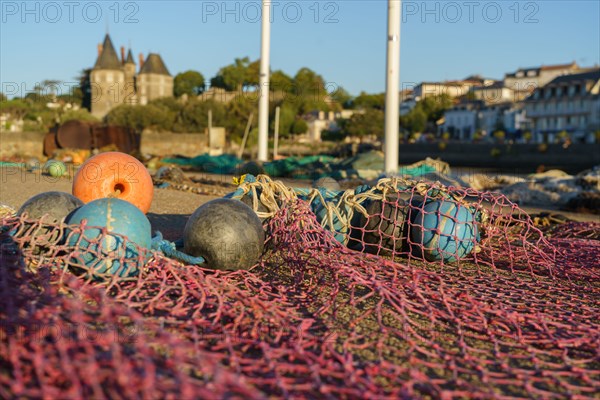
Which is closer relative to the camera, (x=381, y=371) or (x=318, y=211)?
(x=381, y=371)

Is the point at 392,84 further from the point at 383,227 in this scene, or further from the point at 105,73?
the point at 105,73

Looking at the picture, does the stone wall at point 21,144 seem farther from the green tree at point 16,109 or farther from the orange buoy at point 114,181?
the green tree at point 16,109

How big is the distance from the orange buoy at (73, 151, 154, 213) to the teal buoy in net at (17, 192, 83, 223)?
46.2 inches

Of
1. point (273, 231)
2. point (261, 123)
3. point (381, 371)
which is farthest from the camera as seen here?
point (261, 123)

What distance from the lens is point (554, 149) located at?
54500mm

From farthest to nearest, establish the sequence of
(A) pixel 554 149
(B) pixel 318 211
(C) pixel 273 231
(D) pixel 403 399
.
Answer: (A) pixel 554 149
(B) pixel 318 211
(C) pixel 273 231
(D) pixel 403 399

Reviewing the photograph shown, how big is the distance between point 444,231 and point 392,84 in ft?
29.1

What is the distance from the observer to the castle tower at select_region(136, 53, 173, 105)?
118m

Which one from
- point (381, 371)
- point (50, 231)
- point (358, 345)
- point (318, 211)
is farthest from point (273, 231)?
point (381, 371)

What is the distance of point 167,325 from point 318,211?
10.7 ft

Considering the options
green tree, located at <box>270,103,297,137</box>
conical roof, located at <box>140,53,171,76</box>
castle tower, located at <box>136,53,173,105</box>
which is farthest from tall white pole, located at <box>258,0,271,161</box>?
conical roof, located at <box>140,53,171,76</box>

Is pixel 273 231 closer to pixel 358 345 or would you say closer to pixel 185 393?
pixel 358 345

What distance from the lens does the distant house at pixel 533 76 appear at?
12440cm

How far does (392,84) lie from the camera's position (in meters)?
15.0
